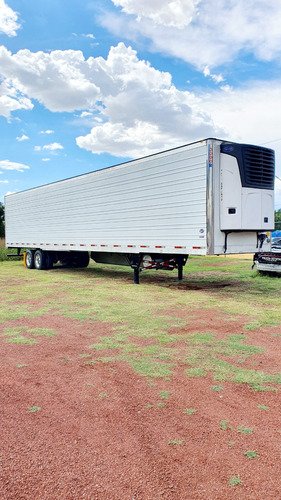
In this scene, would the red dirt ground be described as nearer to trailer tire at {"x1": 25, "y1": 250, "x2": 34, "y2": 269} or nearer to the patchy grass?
the patchy grass

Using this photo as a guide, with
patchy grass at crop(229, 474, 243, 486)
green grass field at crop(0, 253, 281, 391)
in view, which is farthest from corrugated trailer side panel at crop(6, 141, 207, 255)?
patchy grass at crop(229, 474, 243, 486)

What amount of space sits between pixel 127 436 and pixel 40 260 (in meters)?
16.2

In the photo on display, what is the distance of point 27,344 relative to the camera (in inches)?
234

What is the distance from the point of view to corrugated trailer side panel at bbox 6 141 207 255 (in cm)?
1020

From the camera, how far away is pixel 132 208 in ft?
40.8

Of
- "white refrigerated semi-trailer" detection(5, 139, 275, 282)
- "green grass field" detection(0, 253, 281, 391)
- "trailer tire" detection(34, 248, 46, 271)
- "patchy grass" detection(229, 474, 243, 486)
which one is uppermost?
"white refrigerated semi-trailer" detection(5, 139, 275, 282)

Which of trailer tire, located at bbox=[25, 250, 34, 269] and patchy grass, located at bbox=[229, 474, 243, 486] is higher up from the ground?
trailer tire, located at bbox=[25, 250, 34, 269]

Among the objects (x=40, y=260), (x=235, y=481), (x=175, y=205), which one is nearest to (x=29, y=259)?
(x=40, y=260)

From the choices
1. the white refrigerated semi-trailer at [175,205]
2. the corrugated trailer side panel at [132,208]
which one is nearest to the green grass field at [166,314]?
the white refrigerated semi-trailer at [175,205]

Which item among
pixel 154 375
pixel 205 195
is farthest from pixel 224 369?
pixel 205 195

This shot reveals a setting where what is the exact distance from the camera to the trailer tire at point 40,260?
731 inches

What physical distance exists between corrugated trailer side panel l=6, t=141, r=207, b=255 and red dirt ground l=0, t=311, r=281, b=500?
588cm

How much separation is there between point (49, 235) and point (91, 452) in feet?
49.7

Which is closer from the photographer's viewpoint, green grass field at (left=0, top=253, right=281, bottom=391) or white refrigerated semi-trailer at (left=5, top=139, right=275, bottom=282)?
green grass field at (left=0, top=253, right=281, bottom=391)
